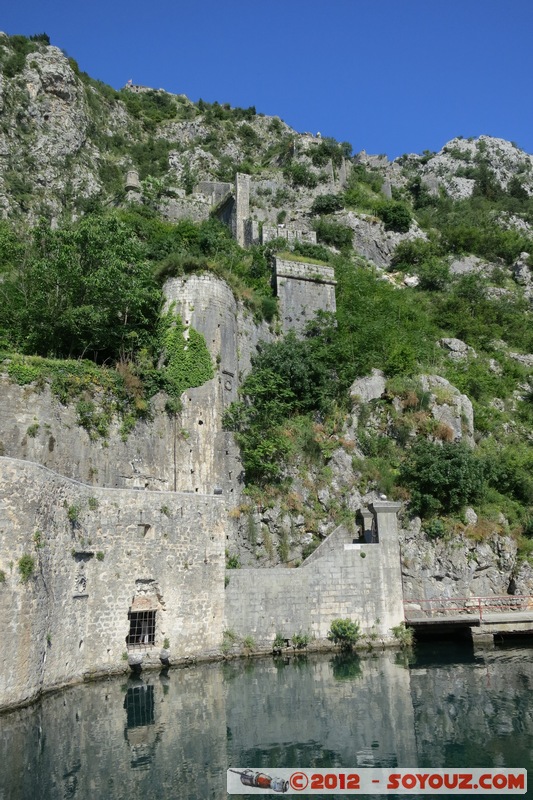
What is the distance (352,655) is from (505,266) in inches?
1430

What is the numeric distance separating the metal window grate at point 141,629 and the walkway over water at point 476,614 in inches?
337

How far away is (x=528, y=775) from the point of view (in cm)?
918

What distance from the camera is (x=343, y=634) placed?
18359 mm

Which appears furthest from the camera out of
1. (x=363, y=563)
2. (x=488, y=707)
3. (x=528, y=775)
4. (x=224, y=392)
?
(x=224, y=392)

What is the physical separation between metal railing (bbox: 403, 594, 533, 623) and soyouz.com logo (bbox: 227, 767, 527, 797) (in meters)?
11.0

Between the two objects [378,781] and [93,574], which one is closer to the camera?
[378,781]

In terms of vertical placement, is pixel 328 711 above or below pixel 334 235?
below

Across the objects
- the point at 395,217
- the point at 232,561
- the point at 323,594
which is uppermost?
the point at 395,217

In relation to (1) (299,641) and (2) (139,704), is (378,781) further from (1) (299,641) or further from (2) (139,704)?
(1) (299,641)

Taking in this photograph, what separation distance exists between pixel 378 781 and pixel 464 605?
13379mm

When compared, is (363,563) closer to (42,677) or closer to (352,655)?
(352,655)

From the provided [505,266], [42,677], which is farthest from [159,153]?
[42,677]

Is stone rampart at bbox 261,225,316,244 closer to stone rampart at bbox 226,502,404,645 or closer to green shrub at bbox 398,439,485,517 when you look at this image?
green shrub at bbox 398,439,485,517

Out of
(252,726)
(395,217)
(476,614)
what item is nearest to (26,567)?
(252,726)
